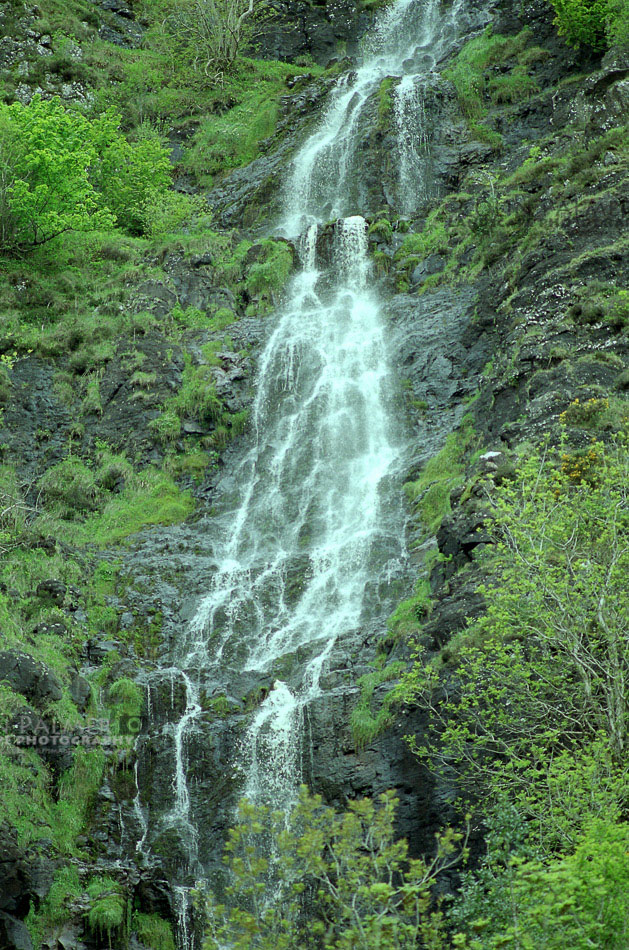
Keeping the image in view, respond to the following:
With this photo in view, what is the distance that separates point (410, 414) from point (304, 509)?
4621mm

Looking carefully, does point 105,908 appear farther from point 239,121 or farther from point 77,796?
point 239,121

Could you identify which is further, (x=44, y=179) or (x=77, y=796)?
(x=44, y=179)

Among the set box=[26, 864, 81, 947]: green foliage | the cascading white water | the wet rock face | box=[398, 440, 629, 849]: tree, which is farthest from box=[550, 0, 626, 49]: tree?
box=[26, 864, 81, 947]: green foliage

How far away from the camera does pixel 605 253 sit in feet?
75.6

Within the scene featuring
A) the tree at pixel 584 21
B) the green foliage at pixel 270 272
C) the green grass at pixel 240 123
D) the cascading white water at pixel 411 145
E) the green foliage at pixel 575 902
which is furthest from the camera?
the green grass at pixel 240 123

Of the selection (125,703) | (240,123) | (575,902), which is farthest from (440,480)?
(240,123)

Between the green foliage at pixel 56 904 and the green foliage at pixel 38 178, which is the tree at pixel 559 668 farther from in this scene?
the green foliage at pixel 38 178

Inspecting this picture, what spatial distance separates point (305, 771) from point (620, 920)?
912cm

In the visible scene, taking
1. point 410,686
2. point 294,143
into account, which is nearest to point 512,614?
point 410,686

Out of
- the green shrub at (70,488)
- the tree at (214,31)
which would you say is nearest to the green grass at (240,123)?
the tree at (214,31)

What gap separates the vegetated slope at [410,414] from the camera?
12922 millimetres

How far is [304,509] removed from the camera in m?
24.5

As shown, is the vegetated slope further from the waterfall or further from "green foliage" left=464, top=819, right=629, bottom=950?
the waterfall

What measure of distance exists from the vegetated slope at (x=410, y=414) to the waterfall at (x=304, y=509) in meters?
0.91
